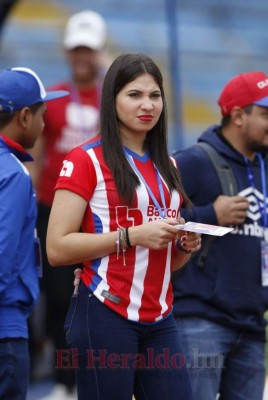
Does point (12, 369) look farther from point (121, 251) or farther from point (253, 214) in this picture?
point (253, 214)

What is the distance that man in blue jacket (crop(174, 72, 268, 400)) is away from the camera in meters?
4.37

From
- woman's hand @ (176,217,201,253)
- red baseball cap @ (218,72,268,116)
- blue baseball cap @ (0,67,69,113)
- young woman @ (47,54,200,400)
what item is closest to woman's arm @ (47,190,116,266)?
young woman @ (47,54,200,400)

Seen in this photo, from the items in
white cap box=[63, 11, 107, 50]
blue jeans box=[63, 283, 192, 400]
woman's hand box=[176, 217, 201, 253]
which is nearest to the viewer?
blue jeans box=[63, 283, 192, 400]

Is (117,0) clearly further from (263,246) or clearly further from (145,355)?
(145,355)

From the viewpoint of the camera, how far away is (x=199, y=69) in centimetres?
1267

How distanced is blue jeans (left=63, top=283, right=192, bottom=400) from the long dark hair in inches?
17.4

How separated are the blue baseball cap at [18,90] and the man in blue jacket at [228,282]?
2.43 feet

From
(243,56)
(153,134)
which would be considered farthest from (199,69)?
(153,134)

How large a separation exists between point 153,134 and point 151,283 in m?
0.63

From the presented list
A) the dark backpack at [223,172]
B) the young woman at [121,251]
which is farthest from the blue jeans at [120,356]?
the dark backpack at [223,172]

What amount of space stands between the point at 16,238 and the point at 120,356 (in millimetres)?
742

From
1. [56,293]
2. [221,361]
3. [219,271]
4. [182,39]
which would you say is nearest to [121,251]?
[219,271]

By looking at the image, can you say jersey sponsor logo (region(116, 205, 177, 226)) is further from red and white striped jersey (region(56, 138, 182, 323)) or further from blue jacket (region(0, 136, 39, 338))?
blue jacket (region(0, 136, 39, 338))

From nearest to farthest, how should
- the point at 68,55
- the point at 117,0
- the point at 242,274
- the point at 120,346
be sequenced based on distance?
the point at 120,346 < the point at 242,274 < the point at 68,55 < the point at 117,0
